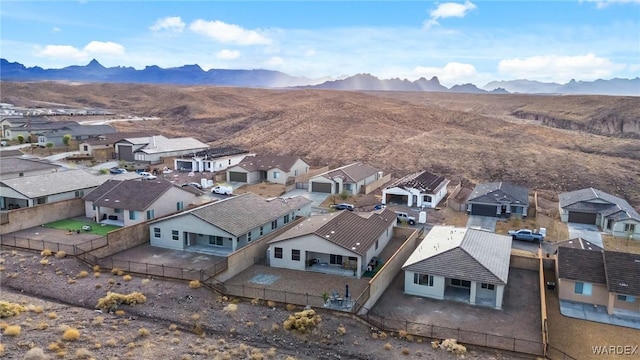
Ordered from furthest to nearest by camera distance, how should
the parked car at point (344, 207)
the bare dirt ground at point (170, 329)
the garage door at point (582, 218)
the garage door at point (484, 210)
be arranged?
the parked car at point (344, 207) → the garage door at point (484, 210) → the garage door at point (582, 218) → the bare dirt ground at point (170, 329)

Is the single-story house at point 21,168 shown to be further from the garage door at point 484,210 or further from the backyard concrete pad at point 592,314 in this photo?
A: the backyard concrete pad at point 592,314

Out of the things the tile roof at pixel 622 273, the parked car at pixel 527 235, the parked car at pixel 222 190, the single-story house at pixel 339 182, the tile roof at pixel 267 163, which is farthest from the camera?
the tile roof at pixel 267 163

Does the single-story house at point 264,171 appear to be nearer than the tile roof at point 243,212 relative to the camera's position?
No

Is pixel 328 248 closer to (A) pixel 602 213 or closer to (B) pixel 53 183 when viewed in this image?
(A) pixel 602 213

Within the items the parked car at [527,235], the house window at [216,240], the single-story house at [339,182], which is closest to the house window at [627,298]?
the parked car at [527,235]

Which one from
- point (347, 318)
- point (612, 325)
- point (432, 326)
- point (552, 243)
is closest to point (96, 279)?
point (347, 318)

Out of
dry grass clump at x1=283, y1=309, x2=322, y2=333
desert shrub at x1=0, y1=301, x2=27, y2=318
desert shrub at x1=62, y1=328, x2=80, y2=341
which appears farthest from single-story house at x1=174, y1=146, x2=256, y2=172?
desert shrub at x1=62, y1=328, x2=80, y2=341


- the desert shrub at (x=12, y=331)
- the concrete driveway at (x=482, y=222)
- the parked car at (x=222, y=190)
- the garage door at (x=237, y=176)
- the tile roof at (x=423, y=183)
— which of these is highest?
the tile roof at (x=423, y=183)
